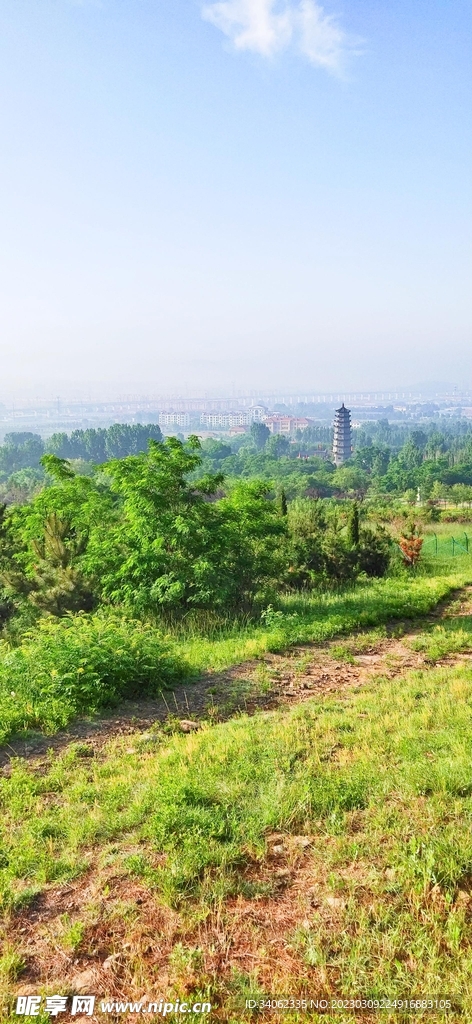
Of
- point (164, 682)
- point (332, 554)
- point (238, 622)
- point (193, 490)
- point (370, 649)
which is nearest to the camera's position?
point (164, 682)

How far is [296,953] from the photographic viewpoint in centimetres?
263

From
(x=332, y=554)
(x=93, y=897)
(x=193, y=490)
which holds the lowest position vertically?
(x=332, y=554)

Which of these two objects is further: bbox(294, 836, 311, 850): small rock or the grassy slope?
bbox(294, 836, 311, 850): small rock

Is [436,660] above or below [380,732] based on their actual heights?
below

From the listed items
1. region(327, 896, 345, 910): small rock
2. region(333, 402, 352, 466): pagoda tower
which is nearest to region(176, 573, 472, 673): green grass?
region(327, 896, 345, 910): small rock

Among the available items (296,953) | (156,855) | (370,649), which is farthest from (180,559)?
(296,953)

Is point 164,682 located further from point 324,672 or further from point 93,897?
point 93,897

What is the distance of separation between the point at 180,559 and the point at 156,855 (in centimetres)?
723

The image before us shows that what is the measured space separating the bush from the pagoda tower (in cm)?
16663

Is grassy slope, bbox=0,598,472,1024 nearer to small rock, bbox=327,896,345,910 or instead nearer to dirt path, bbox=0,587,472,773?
small rock, bbox=327,896,345,910

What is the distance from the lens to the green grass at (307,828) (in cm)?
262

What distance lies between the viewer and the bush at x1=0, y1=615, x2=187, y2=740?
18.1 ft

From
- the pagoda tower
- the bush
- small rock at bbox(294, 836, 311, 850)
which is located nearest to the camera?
small rock at bbox(294, 836, 311, 850)

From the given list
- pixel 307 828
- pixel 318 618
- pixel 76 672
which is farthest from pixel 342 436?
pixel 307 828
